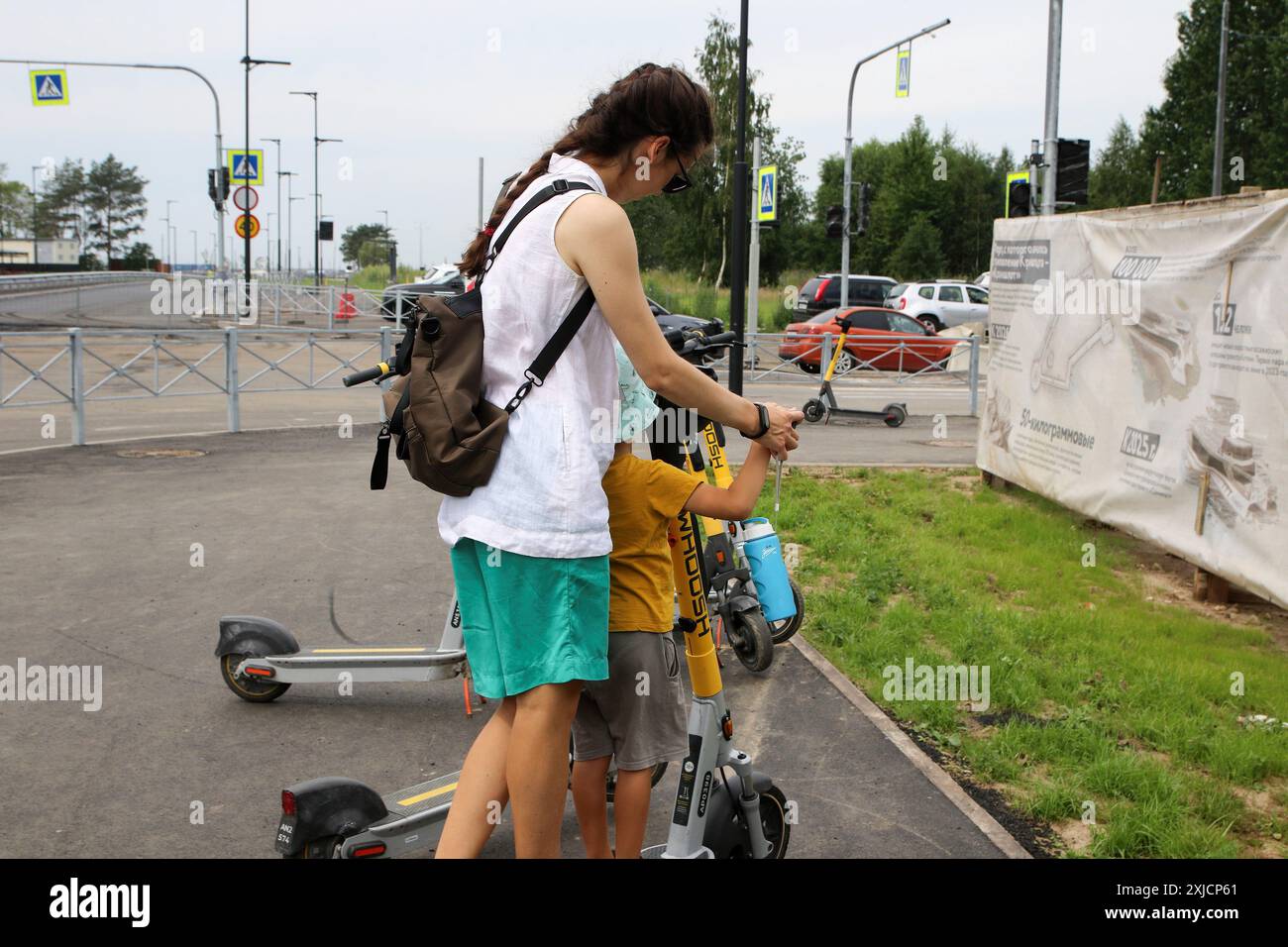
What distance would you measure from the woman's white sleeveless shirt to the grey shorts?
41 cm

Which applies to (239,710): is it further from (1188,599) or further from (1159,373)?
(1159,373)

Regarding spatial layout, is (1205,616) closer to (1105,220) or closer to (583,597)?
(1105,220)

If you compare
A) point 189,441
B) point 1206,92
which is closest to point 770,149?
point 1206,92

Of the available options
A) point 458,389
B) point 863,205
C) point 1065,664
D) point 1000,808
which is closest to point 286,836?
point 458,389

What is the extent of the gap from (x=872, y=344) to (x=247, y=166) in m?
14.2

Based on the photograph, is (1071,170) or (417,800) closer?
(417,800)

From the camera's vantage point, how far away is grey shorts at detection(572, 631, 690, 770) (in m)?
2.86

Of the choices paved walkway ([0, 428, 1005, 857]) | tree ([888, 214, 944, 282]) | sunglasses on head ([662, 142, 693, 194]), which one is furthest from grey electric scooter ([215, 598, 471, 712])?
tree ([888, 214, 944, 282])

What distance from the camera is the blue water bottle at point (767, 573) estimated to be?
18.3 ft

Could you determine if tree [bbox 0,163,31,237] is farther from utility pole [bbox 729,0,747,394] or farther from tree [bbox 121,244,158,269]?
utility pole [bbox 729,0,747,394]

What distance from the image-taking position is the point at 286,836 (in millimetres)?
3326

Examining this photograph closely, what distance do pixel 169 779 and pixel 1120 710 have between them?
3.54 m
